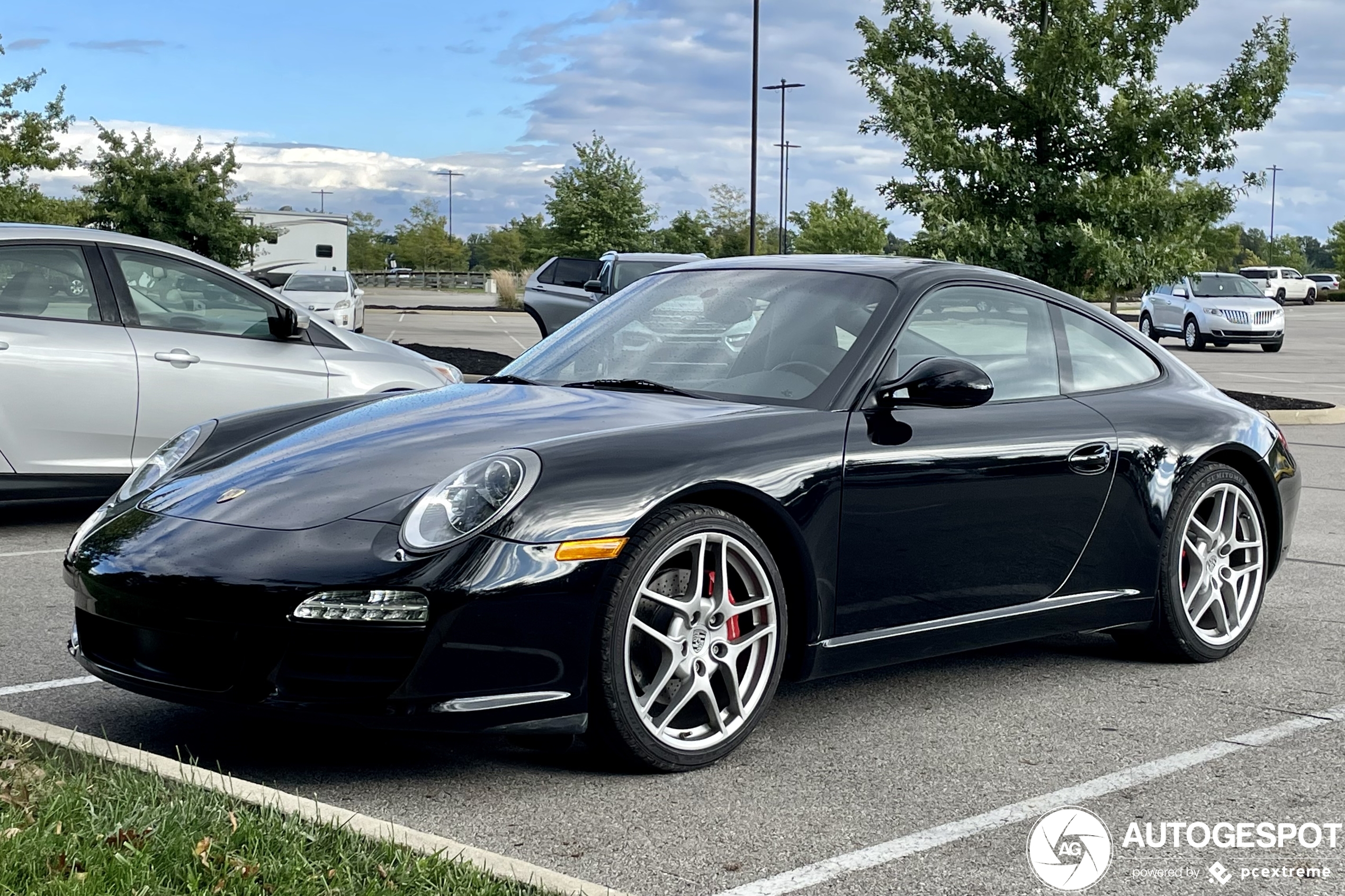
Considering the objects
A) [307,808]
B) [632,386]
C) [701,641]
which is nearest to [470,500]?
[701,641]

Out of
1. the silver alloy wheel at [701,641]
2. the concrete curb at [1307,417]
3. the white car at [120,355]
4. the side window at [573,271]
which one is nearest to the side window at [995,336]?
the silver alloy wheel at [701,641]

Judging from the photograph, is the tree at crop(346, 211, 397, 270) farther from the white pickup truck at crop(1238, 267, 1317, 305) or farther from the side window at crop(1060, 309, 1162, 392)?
the side window at crop(1060, 309, 1162, 392)

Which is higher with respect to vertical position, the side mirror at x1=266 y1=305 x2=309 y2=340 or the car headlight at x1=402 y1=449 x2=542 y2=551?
the side mirror at x1=266 y1=305 x2=309 y2=340

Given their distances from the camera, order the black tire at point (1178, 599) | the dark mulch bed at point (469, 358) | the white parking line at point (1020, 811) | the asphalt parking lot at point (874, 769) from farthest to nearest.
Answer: the dark mulch bed at point (469, 358)
the black tire at point (1178, 599)
the asphalt parking lot at point (874, 769)
the white parking line at point (1020, 811)

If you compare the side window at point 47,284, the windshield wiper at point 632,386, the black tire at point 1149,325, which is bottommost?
the black tire at point 1149,325

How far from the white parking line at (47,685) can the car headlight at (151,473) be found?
48 cm

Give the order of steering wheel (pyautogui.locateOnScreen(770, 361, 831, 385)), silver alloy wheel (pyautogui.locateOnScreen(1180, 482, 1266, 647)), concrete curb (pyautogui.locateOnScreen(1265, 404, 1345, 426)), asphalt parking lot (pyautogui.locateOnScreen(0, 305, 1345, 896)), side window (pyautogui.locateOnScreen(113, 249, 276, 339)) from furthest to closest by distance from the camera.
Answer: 1. concrete curb (pyautogui.locateOnScreen(1265, 404, 1345, 426))
2. side window (pyautogui.locateOnScreen(113, 249, 276, 339))
3. silver alloy wheel (pyautogui.locateOnScreen(1180, 482, 1266, 647))
4. steering wheel (pyautogui.locateOnScreen(770, 361, 831, 385))
5. asphalt parking lot (pyautogui.locateOnScreen(0, 305, 1345, 896))

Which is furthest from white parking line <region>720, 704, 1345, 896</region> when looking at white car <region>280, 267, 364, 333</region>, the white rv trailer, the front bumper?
the white rv trailer

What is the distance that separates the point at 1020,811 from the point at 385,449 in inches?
77.2

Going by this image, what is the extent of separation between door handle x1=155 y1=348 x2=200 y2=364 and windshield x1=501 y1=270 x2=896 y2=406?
3.37 metres

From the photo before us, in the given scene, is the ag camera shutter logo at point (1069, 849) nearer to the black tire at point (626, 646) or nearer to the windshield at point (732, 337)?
the black tire at point (626, 646)

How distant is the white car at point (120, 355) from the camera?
311 inches

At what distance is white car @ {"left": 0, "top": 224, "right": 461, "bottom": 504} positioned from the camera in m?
7.90

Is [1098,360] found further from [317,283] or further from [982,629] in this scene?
[317,283]
